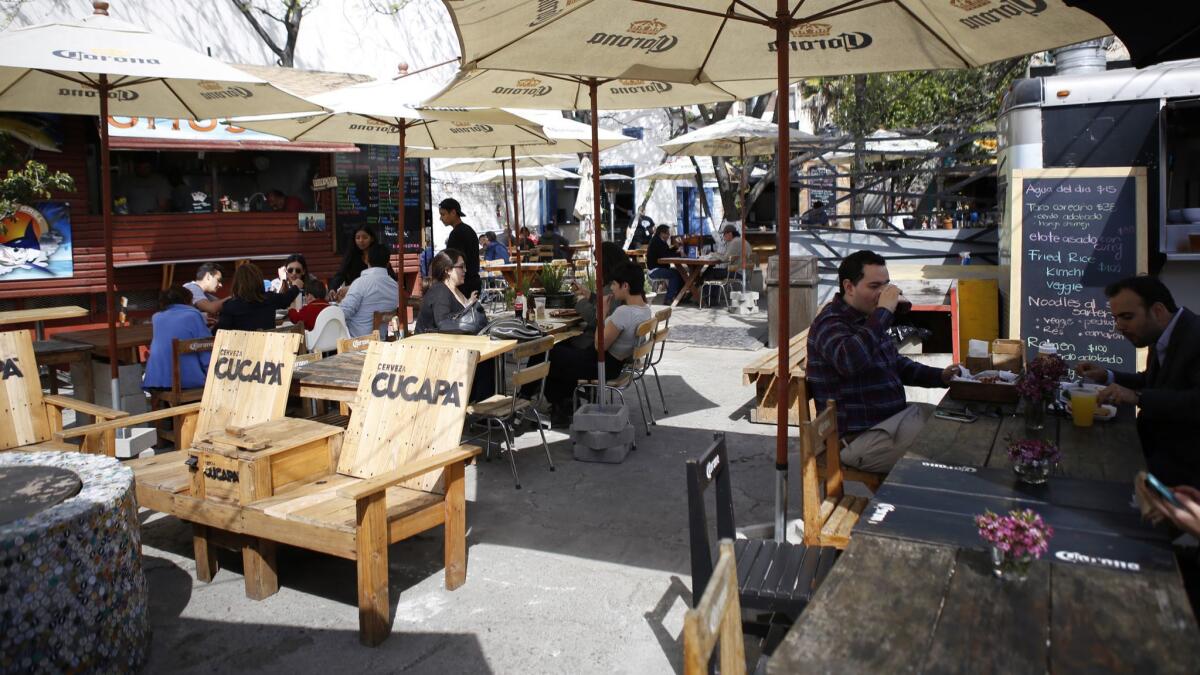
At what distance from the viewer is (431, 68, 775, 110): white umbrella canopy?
19.4ft

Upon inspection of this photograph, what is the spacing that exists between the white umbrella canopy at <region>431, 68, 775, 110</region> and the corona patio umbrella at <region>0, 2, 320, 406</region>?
4.94ft

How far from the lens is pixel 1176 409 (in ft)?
11.4

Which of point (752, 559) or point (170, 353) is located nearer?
point (752, 559)

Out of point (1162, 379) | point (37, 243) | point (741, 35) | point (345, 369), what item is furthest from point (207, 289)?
point (1162, 379)

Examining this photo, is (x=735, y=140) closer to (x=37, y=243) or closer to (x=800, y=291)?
(x=800, y=291)

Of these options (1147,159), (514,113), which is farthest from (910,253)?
(514,113)

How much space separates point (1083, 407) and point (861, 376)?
93 centimetres

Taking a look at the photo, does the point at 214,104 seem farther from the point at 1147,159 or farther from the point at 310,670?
the point at 1147,159

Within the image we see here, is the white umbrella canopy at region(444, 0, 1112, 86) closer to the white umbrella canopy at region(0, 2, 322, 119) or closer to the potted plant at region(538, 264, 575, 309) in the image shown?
the white umbrella canopy at region(0, 2, 322, 119)

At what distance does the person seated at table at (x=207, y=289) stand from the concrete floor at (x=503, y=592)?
2.64m

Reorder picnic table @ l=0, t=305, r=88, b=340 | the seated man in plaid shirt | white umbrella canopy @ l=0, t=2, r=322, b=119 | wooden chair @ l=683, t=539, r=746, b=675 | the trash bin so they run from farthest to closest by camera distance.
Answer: the trash bin, picnic table @ l=0, t=305, r=88, b=340, white umbrella canopy @ l=0, t=2, r=322, b=119, the seated man in plaid shirt, wooden chair @ l=683, t=539, r=746, b=675

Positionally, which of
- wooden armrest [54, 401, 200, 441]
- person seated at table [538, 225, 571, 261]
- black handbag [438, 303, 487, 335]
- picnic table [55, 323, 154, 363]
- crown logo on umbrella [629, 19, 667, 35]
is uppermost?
crown logo on umbrella [629, 19, 667, 35]

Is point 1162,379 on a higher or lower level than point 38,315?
lower

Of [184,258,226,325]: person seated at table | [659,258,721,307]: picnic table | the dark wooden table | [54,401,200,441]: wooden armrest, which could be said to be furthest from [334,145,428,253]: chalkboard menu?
the dark wooden table
